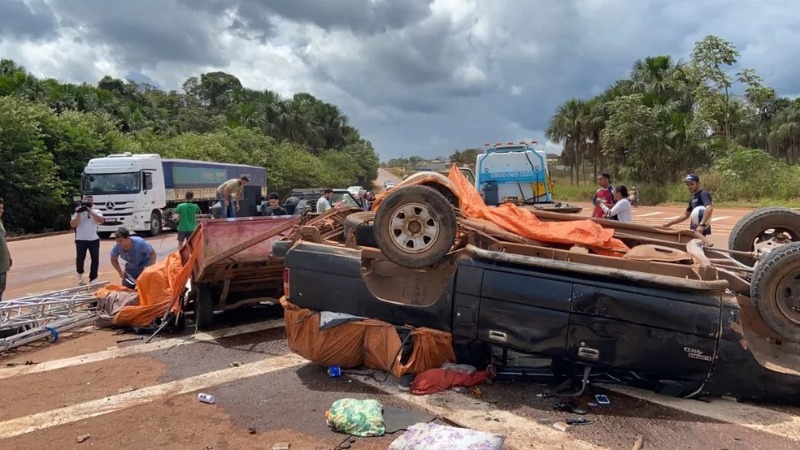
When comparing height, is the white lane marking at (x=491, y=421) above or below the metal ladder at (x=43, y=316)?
below

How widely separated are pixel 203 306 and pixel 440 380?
10.8 feet

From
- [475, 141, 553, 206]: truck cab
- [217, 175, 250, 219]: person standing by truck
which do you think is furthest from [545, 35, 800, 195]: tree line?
[217, 175, 250, 219]: person standing by truck

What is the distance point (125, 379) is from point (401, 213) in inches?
112

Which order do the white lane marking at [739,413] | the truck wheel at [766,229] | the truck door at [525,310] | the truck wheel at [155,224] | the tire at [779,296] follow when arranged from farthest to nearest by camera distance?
the truck wheel at [155,224] → the truck wheel at [766,229] → the truck door at [525,310] → the tire at [779,296] → the white lane marking at [739,413]

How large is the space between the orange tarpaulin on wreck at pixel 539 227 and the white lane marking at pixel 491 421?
1.34 metres

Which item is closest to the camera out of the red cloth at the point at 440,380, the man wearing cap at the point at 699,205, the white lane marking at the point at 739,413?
the white lane marking at the point at 739,413

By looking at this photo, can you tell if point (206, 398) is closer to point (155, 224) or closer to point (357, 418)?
point (357, 418)

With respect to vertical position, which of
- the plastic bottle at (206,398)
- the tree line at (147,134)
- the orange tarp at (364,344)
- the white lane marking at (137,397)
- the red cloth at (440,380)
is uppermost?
the tree line at (147,134)

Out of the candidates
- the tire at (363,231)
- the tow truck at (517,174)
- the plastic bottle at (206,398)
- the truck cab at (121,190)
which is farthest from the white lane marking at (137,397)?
the truck cab at (121,190)

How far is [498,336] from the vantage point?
4203 millimetres

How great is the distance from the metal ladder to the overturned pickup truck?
3.18 metres

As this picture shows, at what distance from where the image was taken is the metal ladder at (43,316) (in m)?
6.07

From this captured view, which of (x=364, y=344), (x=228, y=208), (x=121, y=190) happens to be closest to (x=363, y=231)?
(x=364, y=344)

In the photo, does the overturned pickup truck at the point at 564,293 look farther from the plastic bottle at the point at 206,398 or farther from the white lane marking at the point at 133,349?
the white lane marking at the point at 133,349
